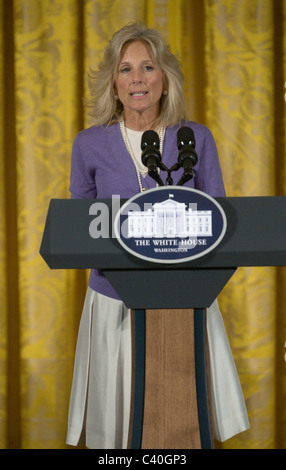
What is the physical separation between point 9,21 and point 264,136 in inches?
39.5

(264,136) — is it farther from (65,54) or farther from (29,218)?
(29,218)

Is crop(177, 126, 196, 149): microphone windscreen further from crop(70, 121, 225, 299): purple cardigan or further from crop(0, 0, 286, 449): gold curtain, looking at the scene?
crop(0, 0, 286, 449): gold curtain

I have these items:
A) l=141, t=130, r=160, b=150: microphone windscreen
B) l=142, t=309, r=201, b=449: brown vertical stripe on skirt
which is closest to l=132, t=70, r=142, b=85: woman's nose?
l=141, t=130, r=160, b=150: microphone windscreen

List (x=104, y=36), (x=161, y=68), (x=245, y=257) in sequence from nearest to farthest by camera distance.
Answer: (x=245, y=257)
(x=161, y=68)
(x=104, y=36)

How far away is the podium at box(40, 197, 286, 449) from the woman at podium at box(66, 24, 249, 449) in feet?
1.58

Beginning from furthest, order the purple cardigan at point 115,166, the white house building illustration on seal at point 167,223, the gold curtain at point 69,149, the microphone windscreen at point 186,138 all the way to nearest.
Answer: the gold curtain at point 69,149
the purple cardigan at point 115,166
the microphone windscreen at point 186,138
the white house building illustration on seal at point 167,223

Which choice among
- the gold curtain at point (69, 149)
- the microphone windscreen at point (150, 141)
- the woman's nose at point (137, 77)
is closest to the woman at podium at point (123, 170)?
the woman's nose at point (137, 77)

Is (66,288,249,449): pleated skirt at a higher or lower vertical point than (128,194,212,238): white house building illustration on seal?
lower

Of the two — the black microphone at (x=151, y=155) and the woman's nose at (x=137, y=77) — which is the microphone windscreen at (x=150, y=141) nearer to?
the black microphone at (x=151, y=155)

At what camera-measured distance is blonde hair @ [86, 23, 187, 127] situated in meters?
1.15

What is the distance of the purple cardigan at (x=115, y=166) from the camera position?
1101 millimetres

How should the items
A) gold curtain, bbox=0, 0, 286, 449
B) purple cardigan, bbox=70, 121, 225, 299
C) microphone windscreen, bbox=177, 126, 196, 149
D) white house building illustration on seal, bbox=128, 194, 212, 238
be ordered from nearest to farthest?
white house building illustration on seal, bbox=128, 194, 212, 238
microphone windscreen, bbox=177, 126, 196, 149
purple cardigan, bbox=70, 121, 225, 299
gold curtain, bbox=0, 0, 286, 449
